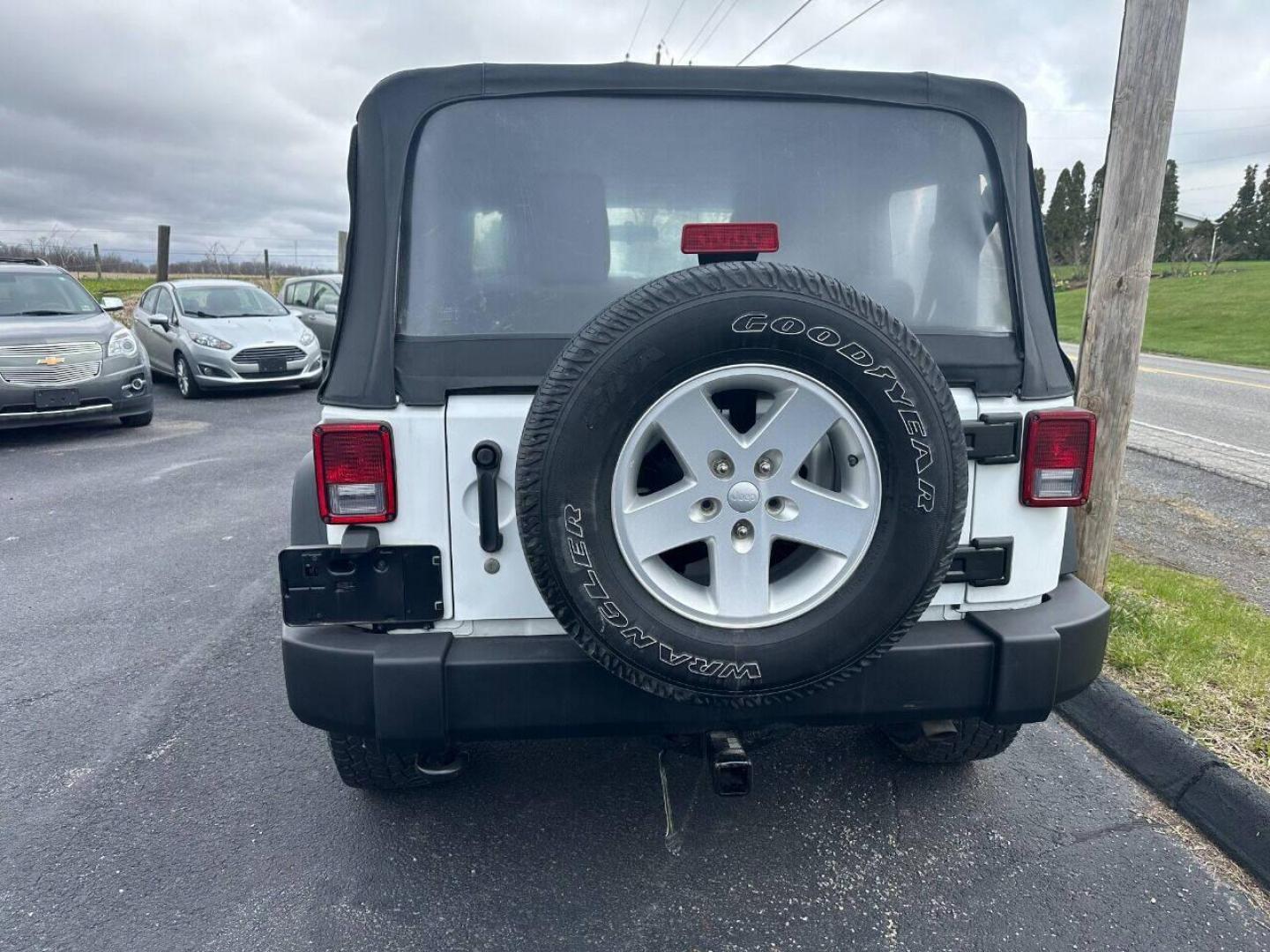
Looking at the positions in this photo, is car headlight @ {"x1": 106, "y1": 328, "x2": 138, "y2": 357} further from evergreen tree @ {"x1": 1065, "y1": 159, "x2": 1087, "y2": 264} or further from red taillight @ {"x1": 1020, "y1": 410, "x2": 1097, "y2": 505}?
evergreen tree @ {"x1": 1065, "y1": 159, "x2": 1087, "y2": 264}

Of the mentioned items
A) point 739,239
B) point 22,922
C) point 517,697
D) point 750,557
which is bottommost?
point 22,922

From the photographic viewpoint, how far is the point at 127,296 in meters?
25.8

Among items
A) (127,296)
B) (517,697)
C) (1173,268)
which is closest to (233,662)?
(517,697)

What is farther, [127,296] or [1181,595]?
[127,296]

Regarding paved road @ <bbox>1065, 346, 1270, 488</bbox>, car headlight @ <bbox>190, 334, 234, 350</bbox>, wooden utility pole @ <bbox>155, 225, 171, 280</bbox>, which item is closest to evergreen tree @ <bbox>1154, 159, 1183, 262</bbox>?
paved road @ <bbox>1065, 346, 1270, 488</bbox>

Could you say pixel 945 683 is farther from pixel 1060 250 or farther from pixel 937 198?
pixel 1060 250

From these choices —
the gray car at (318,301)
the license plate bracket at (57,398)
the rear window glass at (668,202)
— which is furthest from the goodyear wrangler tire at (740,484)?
the gray car at (318,301)

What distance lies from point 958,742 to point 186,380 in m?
12.0

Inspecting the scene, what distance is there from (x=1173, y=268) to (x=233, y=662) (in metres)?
66.2

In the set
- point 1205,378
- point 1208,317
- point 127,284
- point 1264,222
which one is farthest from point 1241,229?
point 127,284

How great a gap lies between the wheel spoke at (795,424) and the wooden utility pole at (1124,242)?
2.46 m

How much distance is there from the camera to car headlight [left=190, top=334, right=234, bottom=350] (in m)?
11.9

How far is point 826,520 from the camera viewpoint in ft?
6.66

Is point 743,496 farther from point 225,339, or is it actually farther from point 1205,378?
point 1205,378
